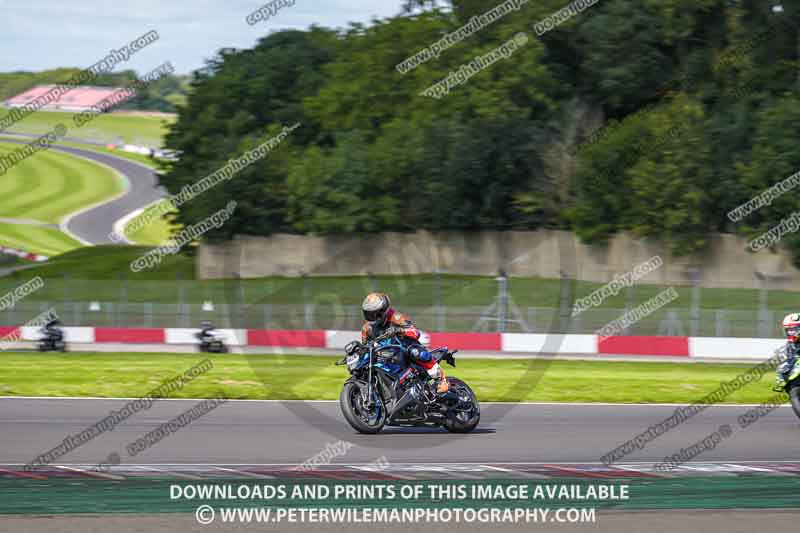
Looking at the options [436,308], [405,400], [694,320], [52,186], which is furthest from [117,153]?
[405,400]

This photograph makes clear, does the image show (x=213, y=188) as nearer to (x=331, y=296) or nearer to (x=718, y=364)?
(x=331, y=296)

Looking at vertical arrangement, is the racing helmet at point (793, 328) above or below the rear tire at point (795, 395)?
above

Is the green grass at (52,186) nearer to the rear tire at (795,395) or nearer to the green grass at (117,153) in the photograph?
the green grass at (117,153)

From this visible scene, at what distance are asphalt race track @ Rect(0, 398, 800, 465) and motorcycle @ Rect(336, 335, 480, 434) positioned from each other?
0.73ft

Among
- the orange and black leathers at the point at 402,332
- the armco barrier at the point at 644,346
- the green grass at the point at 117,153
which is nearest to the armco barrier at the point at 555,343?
the armco barrier at the point at 644,346

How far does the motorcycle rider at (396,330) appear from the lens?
42.3 ft

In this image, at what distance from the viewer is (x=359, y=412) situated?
12.8 m

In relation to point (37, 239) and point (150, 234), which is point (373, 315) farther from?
point (150, 234)

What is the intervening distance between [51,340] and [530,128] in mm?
24744

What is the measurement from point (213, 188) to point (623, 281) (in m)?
19.2

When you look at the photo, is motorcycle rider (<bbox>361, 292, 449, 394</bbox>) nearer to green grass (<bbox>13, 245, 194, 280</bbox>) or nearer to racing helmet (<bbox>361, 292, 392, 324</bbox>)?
racing helmet (<bbox>361, 292, 392, 324</bbox>)

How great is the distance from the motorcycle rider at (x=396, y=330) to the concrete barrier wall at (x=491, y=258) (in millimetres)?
30146

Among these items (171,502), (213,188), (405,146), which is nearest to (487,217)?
(405,146)

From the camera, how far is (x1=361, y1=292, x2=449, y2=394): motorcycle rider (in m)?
12.9
